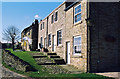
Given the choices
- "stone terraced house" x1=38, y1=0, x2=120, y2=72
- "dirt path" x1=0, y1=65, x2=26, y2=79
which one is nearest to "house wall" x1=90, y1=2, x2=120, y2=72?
"stone terraced house" x1=38, y1=0, x2=120, y2=72

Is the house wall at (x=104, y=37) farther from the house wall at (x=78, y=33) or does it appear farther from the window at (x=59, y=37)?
the window at (x=59, y=37)

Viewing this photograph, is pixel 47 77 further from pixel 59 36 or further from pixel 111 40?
pixel 59 36

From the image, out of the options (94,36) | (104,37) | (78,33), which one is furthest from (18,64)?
(104,37)

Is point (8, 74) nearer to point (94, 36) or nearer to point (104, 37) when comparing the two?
point (94, 36)

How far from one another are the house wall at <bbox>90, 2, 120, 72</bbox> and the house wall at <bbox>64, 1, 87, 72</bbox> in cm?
55


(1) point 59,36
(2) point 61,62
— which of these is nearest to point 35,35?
(1) point 59,36

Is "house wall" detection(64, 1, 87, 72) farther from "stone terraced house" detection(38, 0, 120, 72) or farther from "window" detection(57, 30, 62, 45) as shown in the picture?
"window" detection(57, 30, 62, 45)

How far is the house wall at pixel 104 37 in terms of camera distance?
467 inches

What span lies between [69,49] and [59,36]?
358 cm

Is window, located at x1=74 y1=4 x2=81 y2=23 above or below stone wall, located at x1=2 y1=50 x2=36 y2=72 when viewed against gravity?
above

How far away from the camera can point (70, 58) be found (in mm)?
14586

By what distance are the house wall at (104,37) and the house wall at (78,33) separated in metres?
0.55

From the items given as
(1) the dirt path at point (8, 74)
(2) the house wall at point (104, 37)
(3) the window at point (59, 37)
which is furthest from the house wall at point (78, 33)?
(1) the dirt path at point (8, 74)

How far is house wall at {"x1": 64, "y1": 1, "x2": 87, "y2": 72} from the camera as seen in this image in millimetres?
11891
